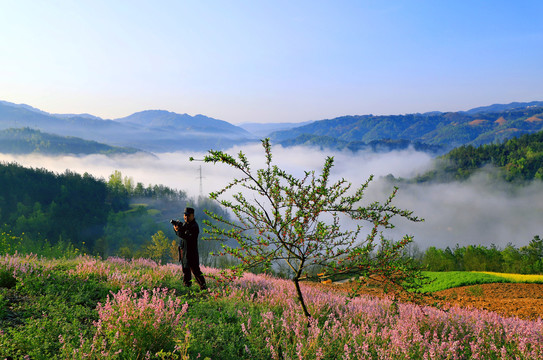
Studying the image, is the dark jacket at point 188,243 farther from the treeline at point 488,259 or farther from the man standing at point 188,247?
the treeline at point 488,259

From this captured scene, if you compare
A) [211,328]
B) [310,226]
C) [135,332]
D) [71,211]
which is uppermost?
[310,226]

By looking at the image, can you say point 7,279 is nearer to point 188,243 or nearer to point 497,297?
point 188,243

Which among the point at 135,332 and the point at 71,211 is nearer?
the point at 135,332

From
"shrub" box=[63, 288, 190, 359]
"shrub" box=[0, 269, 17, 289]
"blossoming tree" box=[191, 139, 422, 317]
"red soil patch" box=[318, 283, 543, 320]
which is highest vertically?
"blossoming tree" box=[191, 139, 422, 317]

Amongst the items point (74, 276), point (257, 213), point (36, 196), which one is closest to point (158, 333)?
point (257, 213)

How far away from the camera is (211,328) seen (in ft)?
16.1

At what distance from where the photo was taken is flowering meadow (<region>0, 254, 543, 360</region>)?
12.4ft

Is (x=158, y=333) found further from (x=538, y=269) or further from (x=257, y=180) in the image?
(x=538, y=269)

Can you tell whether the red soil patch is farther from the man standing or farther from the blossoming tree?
the blossoming tree

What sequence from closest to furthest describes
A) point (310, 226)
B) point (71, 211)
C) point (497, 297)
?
point (310, 226) < point (497, 297) < point (71, 211)

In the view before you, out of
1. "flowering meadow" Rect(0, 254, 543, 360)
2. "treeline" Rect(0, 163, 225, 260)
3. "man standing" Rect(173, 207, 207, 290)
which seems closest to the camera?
"flowering meadow" Rect(0, 254, 543, 360)

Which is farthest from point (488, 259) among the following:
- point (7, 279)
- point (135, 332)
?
point (7, 279)

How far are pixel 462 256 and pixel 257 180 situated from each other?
167 ft

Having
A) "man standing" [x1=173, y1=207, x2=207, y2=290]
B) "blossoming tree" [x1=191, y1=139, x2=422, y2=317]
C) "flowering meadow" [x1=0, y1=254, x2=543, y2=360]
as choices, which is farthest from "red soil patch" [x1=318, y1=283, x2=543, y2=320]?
"blossoming tree" [x1=191, y1=139, x2=422, y2=317]
